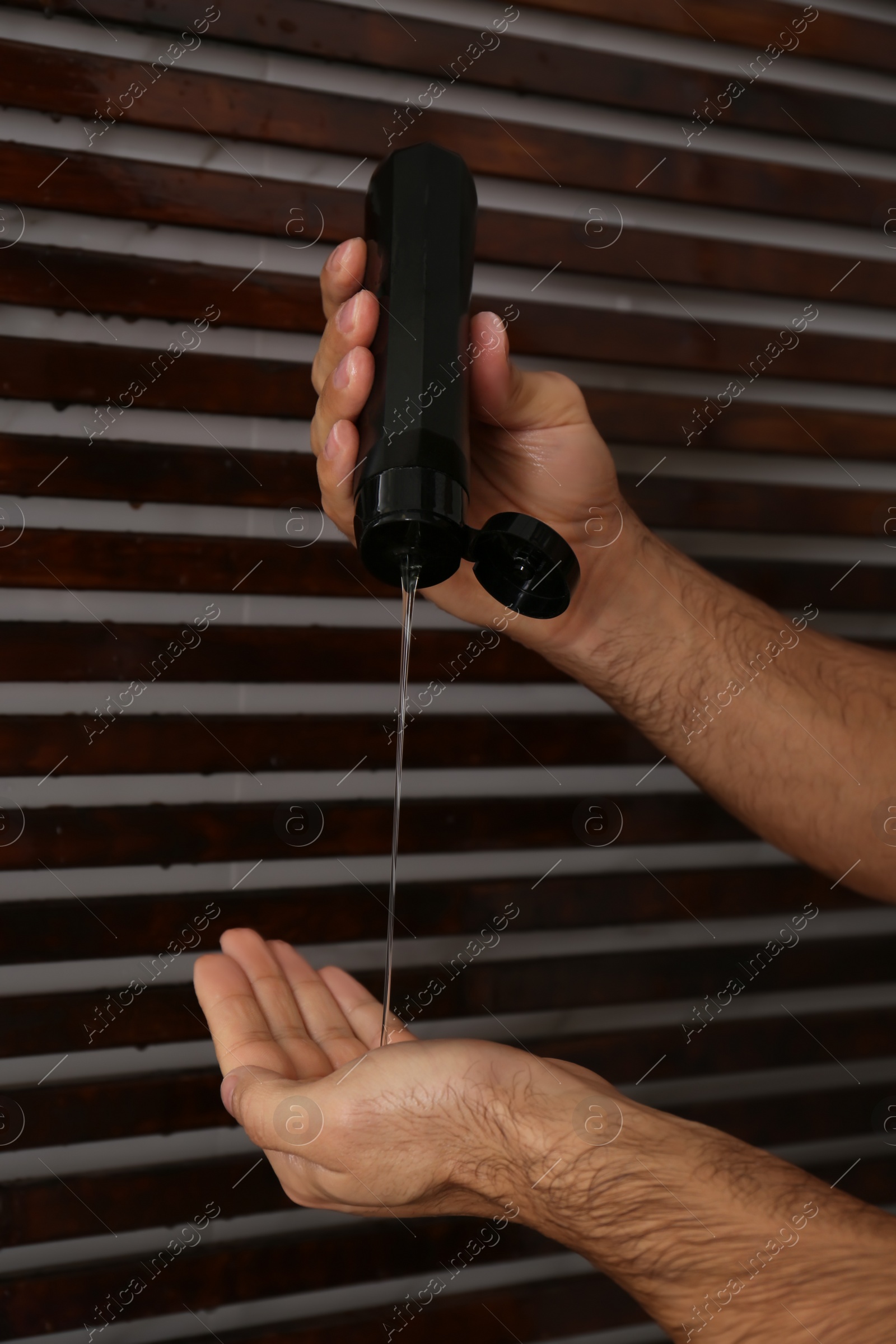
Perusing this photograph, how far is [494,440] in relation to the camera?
1.05 m

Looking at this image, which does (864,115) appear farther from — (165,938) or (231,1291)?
(231,1291)

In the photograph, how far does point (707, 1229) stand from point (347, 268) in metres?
0.90

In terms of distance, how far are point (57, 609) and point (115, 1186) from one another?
691 millimetres

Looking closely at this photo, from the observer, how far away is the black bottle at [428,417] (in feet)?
2.35

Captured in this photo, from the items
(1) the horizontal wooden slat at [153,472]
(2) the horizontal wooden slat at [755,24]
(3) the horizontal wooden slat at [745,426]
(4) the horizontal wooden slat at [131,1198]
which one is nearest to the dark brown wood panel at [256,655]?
(1) the horizontal wooden slat at [153,472]

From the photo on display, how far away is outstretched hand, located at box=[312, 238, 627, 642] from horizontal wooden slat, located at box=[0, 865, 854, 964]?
A: 40 cm

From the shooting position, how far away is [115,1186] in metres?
1.18

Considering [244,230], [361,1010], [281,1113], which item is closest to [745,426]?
[244,230]

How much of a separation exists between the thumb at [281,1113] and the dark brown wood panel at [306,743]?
1.60 feet

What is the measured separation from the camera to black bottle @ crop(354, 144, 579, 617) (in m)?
0.72

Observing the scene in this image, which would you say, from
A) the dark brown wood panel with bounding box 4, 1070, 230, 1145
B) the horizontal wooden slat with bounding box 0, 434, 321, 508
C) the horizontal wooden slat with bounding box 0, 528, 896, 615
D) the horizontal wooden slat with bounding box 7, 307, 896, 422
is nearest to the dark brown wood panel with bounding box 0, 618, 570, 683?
the horizontal wooden slat with bounding box 0, 528, 896, 615

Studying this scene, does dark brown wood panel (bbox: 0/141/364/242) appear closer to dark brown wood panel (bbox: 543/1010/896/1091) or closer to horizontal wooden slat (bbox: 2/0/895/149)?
horizontal wooden slat (bbox: 2/0/895/149)

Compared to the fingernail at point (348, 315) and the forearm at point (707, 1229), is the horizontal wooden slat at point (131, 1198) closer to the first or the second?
the forearm at point (707, 1229)

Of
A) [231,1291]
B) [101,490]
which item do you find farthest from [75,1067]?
[101,490]
